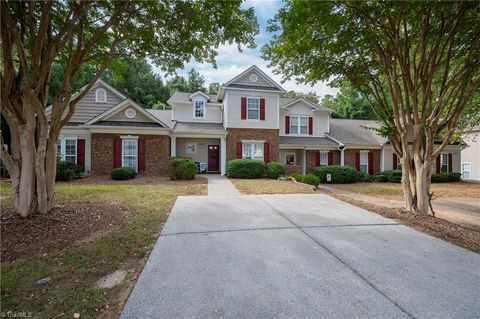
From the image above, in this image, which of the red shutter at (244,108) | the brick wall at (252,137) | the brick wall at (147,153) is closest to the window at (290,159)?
the brick wall at (252,137)

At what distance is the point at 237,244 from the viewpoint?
Result: 4156 mm

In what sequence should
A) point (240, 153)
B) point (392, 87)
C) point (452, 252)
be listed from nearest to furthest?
1. point (452, 252)
2. point (392, 87)
3. point (240, 153)

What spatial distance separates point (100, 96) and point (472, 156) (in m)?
31.3

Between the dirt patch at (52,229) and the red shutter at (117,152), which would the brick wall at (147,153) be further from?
the dirt patch at (52,229)

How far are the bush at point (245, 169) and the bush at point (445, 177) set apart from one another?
46.4 feet

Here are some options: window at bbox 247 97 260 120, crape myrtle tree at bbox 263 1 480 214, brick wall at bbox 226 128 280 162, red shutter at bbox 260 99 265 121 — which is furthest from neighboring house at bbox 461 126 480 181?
crape myrtle tree at bbox 263 1 480 214

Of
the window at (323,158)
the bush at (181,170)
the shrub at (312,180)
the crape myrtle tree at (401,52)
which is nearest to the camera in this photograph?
the crape myrtle tree at (401,52)

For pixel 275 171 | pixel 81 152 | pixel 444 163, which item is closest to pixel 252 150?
pixel 275 171

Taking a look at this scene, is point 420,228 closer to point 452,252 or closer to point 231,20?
point 452,252

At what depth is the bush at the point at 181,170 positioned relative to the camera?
13.6m

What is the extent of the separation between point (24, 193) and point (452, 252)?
830 cm

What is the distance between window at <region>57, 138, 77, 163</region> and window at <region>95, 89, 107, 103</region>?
3.21 meters

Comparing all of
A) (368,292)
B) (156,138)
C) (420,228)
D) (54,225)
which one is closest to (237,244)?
(368,292)


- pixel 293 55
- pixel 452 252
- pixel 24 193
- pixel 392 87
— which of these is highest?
pixel 293 55
